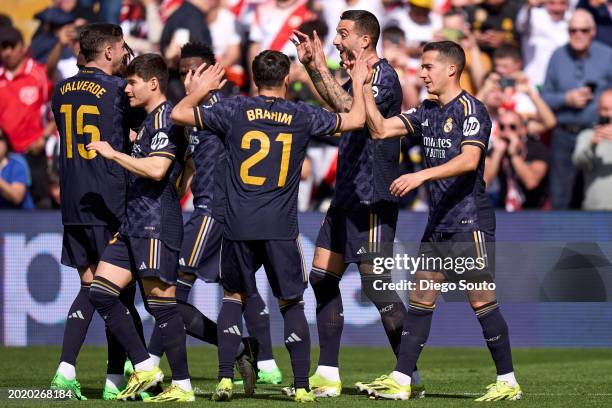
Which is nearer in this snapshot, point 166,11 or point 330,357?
point 330,357

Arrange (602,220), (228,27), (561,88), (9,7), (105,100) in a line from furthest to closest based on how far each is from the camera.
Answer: (9,7), (228,27), (561,88), (602,220), (105,100)

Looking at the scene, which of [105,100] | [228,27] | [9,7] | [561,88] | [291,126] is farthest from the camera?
[9,7]

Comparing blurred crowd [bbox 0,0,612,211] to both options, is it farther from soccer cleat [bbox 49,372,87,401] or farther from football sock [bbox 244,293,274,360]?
soccer cleat [bbox 49,372,87,401]

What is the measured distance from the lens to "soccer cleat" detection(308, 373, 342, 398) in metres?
8.92

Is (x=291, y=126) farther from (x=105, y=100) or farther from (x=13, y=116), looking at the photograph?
→ (x=13, y=116)

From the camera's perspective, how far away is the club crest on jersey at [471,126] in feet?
27.6

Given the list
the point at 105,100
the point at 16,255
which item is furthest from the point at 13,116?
the point at 105,100

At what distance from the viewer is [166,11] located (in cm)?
1606

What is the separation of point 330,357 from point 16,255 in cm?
565

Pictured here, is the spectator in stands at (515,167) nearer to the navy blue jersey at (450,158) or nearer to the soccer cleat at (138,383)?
the navy blue jersey at (450,158)

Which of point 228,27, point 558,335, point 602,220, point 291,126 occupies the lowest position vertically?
point 558,335

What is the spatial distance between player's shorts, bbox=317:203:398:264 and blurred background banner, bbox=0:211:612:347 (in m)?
4.19

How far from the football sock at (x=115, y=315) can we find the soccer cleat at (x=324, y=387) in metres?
1.32

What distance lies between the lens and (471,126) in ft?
27.7
